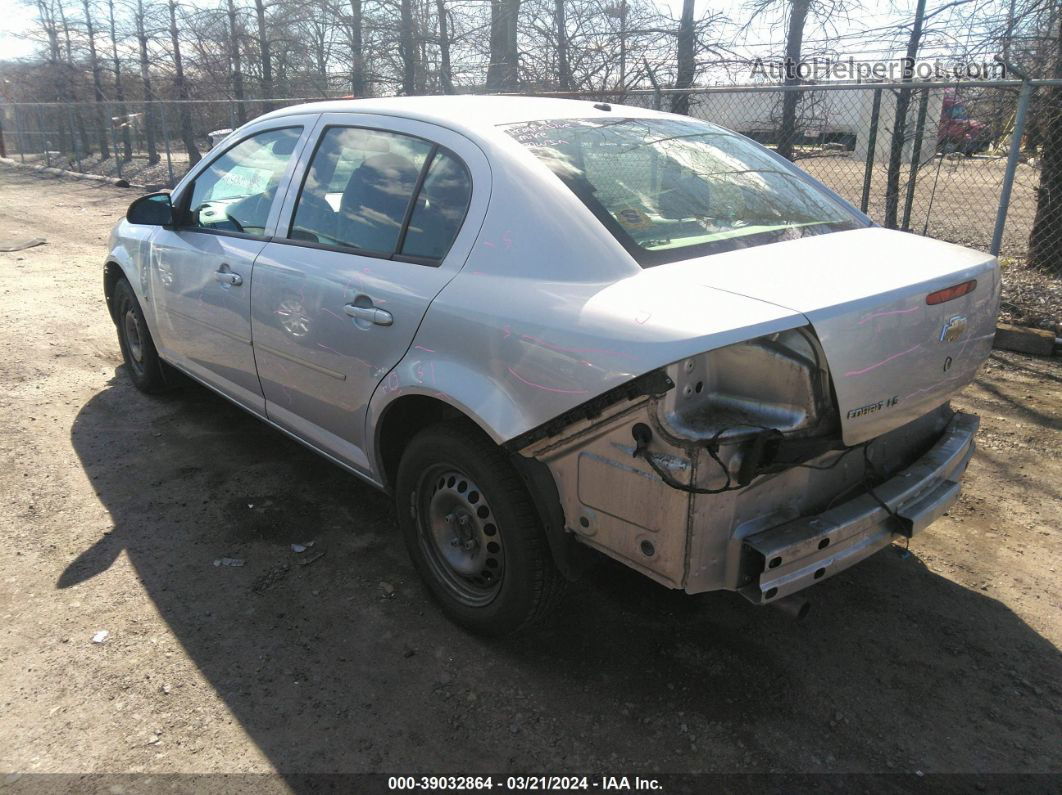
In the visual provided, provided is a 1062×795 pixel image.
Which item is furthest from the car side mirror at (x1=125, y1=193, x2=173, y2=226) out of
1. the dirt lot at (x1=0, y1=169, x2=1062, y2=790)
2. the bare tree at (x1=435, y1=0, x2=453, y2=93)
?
the bare tree at (x1=435, y1=0, x2=453, y2=93)

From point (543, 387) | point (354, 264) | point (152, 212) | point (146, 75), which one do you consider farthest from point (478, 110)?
point (146, 75)

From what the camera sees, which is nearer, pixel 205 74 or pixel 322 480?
pixel 322 480

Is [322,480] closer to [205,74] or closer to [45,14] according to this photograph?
[205,74]

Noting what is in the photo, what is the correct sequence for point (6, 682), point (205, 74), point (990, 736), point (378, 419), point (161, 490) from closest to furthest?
point (990, 736)
point (6, 682)
point (378, 419)
point (161, 490)
point (205, 74)

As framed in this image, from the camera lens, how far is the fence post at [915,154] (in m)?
6.71

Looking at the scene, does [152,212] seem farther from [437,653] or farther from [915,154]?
[915,154]

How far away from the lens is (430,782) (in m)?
2.39

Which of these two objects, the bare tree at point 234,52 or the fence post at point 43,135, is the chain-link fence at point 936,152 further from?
the fence post at point 43,135

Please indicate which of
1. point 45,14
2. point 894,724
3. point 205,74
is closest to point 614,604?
point 894,724

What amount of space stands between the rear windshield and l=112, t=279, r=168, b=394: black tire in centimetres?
324

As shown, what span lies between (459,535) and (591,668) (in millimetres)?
667

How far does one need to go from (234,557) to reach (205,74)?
1782 cm

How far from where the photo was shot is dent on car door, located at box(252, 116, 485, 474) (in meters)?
2.88

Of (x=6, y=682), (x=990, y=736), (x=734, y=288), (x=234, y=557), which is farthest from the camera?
(x=234, y=557)
